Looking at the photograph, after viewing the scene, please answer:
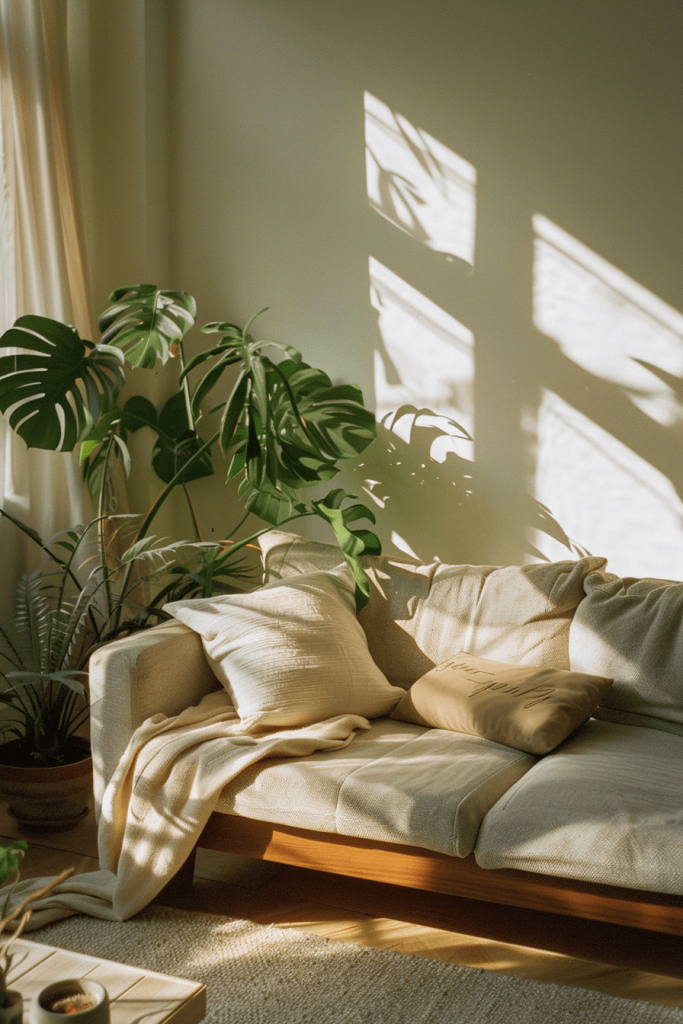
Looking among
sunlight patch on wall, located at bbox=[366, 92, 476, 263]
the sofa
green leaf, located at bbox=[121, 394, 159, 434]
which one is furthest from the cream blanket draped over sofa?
sunlight patch on wall, located at bbox=[366, 92, 476, 263]

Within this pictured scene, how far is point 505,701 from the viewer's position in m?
2.31

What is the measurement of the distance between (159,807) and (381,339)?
5.71 feet

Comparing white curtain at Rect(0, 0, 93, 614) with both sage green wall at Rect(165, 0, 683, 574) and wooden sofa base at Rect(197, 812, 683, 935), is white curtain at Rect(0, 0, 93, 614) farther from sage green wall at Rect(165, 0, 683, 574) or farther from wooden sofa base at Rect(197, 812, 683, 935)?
wooden sofa base at Rect(197, 812, 683, 935)

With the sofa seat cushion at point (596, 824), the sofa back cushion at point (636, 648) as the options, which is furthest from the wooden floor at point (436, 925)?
the sofa back cushion at point (636, 648)

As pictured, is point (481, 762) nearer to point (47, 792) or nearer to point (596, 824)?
point (596, 824)

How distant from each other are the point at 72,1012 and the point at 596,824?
3.58ft

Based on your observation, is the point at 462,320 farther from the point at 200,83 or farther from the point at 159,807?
the point at 159,807

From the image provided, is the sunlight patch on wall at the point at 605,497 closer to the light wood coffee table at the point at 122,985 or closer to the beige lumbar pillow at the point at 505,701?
the beige lumbar pillow at the point at 505,701

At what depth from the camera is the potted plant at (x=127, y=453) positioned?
105 inches

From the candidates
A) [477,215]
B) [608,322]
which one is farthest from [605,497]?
[477,215]

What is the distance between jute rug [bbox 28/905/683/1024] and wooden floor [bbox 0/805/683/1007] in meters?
0.06

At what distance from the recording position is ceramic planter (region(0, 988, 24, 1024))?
3.94 ft

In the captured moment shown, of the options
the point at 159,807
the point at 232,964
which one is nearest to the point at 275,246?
the point at 159,807

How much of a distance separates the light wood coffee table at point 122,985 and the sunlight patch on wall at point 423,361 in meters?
2.02
